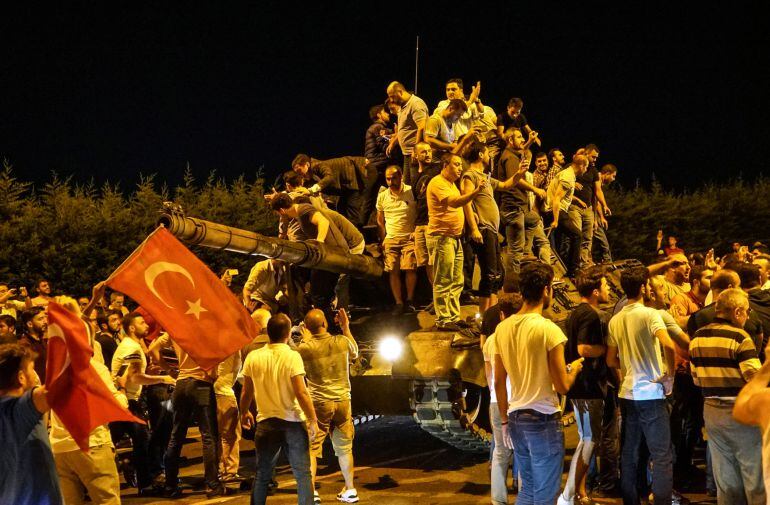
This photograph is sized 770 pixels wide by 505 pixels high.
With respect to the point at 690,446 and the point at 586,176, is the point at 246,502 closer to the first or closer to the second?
the point at 690,446

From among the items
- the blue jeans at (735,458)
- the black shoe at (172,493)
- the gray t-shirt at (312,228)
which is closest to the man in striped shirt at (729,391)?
the blue jeans at (735,458)

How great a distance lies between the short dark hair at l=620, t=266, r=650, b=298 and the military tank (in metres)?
2.73

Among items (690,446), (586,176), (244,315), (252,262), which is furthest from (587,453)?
(252,262)

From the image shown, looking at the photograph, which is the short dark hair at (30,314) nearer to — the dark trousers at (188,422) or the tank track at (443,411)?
the dark trousers at (188,422)

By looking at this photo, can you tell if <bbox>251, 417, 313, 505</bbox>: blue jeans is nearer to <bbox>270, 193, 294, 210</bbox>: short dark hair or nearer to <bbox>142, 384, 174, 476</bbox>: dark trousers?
<bbox>142, 384, 174, 476</bbox>: dark trousers

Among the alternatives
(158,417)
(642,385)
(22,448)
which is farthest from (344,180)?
(22,448)

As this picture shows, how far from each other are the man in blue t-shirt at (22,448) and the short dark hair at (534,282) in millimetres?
3009

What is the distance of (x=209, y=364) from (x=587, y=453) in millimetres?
3243

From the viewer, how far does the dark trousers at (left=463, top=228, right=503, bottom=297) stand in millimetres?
10875

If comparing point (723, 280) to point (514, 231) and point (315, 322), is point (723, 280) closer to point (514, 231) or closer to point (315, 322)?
point (315, 322)

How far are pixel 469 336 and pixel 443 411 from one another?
83 centimetres

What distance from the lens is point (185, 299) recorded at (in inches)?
307

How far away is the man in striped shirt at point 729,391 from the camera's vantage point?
6355 millimetres

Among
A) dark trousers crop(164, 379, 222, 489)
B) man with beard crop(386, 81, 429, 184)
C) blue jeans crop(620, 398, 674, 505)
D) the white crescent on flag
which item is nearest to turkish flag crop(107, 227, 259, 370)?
the white crescent on flag
